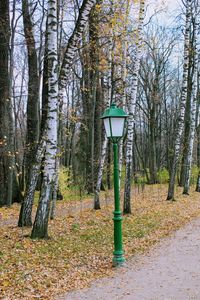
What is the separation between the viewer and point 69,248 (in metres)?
8.55

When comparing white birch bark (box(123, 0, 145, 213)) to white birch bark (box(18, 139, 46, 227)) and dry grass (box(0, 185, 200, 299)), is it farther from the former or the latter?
white birch bark (box(18, 139, 46, 227))

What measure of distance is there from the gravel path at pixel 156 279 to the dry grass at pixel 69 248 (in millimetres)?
367

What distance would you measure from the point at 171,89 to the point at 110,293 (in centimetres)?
3576

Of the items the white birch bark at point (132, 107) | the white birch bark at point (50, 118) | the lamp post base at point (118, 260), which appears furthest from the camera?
the white birch bark at point (132, 107)

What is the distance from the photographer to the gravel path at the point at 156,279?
5816 mm

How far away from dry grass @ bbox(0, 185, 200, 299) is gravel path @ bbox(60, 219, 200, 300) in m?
0.37

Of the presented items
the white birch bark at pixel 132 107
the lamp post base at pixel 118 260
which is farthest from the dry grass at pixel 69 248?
the white birch bark at pixel 132 107

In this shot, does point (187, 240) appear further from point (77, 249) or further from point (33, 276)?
point (33, 276)

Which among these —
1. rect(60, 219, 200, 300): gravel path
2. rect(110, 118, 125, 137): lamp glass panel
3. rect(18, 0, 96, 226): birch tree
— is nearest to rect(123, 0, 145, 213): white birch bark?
rect(18, 0, 96, 226): birch tree

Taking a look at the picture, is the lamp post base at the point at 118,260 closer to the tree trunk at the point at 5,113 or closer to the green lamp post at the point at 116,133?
the green lamp post at the point at 116,133

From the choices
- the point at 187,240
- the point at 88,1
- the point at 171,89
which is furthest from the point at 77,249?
the point at 171,89

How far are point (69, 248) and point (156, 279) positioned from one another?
2559mm

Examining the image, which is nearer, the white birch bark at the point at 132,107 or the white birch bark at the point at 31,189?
the white birch bark at the point at 31,189

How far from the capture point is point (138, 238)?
33.0 ft
